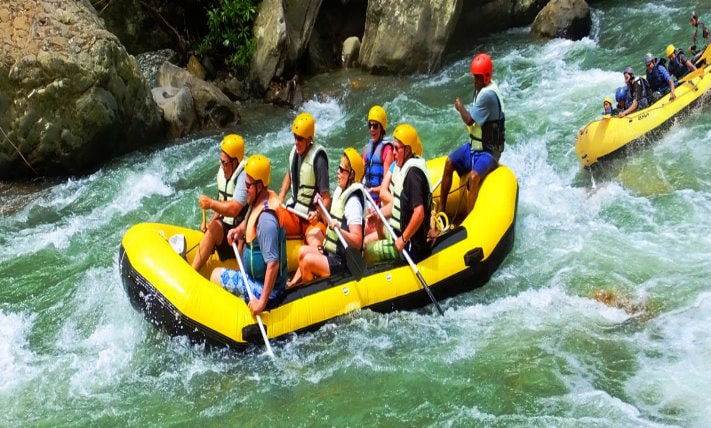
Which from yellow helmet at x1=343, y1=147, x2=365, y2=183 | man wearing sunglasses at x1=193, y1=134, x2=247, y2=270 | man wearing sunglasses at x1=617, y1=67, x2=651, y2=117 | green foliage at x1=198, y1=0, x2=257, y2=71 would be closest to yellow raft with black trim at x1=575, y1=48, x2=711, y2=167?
man wearing sunglasses at x1=617, y1=67, x2=651, y2=117

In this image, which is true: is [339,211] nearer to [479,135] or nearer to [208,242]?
[208,242]

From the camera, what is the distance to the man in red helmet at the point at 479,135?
6137mm

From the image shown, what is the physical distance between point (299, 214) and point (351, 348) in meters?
1.35

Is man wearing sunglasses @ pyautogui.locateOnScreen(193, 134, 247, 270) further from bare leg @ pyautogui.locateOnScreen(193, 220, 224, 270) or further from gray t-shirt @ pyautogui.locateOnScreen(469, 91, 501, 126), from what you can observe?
gray t-shirt @ pyautogui.locateOnScreen(469, 91, 501, 126)

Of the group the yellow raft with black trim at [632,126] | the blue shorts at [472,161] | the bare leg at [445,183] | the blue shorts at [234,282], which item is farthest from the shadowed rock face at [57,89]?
the yellow raft with black trim at [632,126]

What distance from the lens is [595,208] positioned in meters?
7.29

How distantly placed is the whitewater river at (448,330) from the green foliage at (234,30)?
11.0 ft

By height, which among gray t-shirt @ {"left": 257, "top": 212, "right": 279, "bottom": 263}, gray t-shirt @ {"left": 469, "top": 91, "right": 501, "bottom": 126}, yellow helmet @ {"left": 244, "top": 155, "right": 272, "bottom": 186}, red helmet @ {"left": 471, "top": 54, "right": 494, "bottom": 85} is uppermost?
red helmet @ {"left": 471, "top": 54, "right": 494, "bottom": 85}

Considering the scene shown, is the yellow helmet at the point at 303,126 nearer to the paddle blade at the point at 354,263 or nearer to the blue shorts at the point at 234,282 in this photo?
the paddle blade at the point at 354,263

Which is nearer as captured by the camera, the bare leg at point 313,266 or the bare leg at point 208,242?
the bare leg at point 313,266

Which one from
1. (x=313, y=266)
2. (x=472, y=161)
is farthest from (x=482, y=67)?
(x=313, y=266)

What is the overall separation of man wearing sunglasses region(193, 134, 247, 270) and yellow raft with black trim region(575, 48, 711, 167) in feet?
14.6

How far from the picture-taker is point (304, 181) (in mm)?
6000

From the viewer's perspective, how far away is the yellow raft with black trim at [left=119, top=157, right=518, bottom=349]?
17.0 feet
